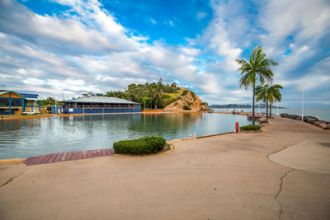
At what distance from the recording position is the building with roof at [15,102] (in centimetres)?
4521

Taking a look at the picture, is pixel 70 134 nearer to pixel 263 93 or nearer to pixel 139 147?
pixel 139 147

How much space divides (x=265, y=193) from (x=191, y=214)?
232 centimetres

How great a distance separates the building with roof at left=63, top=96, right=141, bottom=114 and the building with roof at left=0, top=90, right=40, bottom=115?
1078cm

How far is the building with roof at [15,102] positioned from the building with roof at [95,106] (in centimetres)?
1078

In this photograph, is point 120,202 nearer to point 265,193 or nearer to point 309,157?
point 265,193

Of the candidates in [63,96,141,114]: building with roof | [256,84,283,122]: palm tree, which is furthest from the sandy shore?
[63,96,141,114]: building with roof

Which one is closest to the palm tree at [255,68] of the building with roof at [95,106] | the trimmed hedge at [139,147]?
the trimmed hedge at [139,147]

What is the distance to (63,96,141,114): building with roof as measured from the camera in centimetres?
5558

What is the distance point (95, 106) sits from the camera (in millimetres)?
62031

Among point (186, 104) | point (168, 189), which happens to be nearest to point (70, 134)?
point (168, 189)

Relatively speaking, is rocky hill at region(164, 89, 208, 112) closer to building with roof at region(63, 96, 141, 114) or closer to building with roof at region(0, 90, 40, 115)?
building with roof at region(63, 96, 141, 114)

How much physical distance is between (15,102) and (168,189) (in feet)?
211

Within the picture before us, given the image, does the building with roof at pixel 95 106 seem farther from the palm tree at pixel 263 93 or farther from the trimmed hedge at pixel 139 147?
the trimmed hedge at pixel 139 147

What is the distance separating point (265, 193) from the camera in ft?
13.6
